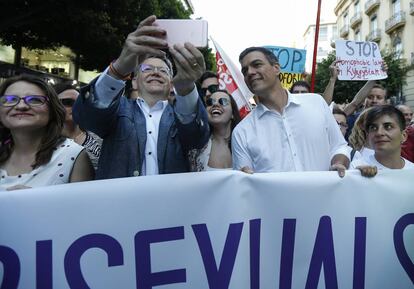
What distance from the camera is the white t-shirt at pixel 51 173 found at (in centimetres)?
194

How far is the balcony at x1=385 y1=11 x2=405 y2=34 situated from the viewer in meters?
29.5

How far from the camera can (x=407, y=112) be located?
4.72 metres

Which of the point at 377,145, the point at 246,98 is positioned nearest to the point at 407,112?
the point at 246,98

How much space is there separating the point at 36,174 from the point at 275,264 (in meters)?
1.16

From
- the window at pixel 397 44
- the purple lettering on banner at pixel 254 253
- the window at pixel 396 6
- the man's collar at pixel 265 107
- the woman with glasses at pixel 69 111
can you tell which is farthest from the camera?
the window at pixel 396 6

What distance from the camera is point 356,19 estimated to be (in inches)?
1610

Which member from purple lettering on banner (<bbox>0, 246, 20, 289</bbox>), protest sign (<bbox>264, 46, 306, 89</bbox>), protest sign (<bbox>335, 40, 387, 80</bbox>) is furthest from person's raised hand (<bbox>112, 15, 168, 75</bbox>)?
protest sign (<bbox>264, 46, 306, 89</bbox>)

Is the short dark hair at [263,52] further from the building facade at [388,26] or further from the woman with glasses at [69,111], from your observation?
the building facade at [388,26]

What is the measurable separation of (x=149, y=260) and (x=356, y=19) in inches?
1719

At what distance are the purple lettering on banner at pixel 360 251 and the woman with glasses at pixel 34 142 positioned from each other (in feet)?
4.28

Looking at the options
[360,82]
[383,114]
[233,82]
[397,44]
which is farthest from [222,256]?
[397,44]

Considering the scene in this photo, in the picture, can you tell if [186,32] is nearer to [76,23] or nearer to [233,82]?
[233,82]

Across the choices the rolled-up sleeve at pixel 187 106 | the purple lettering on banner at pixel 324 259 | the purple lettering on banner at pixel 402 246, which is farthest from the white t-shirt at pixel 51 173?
the purple lettering on banner at pixel 402 246

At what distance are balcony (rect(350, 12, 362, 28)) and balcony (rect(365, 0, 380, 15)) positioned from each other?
94.1 inches
